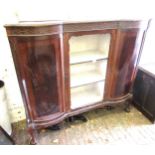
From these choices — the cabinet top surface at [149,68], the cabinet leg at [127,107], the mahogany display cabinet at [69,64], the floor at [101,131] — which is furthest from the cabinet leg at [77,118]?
the cabinet top surface at [149,68]

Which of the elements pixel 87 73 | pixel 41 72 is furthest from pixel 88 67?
pixel 41 72

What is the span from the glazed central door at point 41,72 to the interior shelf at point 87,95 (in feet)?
1.03

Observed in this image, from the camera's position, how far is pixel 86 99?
201cm

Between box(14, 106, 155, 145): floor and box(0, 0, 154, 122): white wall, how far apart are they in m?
0.45

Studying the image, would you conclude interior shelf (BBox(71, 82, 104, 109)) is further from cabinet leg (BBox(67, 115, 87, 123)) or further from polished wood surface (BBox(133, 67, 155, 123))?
polished wood surface (BBox(133, 67, 155, 123))

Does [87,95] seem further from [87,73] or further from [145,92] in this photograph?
[145,92]

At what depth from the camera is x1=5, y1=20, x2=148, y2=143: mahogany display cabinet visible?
133cm

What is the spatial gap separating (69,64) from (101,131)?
94 centimetres

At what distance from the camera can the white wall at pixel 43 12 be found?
159 centimetres

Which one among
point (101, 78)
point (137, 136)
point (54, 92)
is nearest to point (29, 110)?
point (54, 92)

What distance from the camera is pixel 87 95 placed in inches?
82.4

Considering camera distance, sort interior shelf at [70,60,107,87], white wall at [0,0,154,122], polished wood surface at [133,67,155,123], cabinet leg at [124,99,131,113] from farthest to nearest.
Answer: cabinet leg at [124,99,131,113] < polished wood surface at [133,67,155,123] < interior shelf at [70,60,107,87] < white wall at [0,0,154,122]

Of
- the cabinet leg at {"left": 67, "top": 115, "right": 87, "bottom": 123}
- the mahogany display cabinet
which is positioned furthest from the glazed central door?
the cabinet leg at {"left": 67, "top": 115, "right": 87, "bottom": 123}

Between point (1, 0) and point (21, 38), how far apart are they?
1.81 ft
